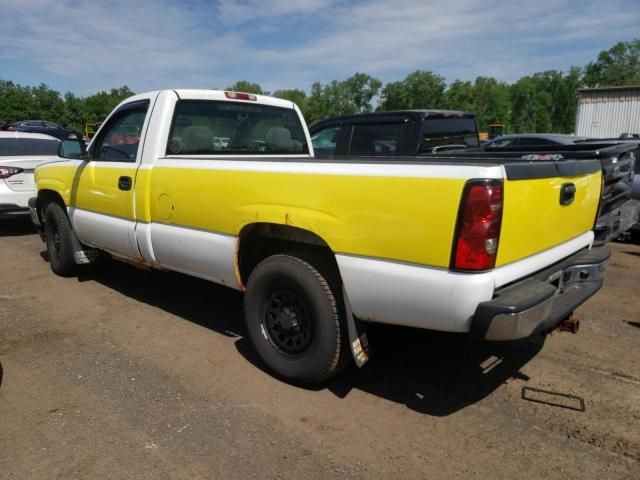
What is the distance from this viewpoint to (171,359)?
12.7 ft

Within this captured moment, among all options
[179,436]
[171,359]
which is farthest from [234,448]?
[171,359]

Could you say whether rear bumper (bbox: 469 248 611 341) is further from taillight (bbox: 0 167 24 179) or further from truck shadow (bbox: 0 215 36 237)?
truck shadow (bbox: 0 215 36 237)

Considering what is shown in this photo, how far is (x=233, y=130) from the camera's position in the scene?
476cm

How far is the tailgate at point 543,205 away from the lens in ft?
8.34

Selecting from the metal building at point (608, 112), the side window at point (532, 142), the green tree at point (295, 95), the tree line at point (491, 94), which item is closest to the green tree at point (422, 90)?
the tree line at point (491, 94)

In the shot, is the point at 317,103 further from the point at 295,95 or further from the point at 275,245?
the point at 275,245

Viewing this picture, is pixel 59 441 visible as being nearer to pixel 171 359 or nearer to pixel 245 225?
pixel 171 359

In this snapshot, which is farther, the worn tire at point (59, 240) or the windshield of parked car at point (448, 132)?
the windshield of parked car at point (448, 132)

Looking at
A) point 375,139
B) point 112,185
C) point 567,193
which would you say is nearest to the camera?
point 567,193

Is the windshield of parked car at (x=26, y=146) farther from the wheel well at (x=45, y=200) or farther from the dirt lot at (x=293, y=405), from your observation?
the dirt lot at (x=293, y=405)

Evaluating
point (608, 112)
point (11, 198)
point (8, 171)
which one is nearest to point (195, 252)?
point (11, 198)

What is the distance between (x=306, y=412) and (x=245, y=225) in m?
1.25

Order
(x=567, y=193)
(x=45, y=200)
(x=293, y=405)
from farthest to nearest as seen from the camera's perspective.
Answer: (x=45, y=200)
(x=293, y=405)
(x=567, y=193)

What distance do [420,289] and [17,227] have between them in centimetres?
939
